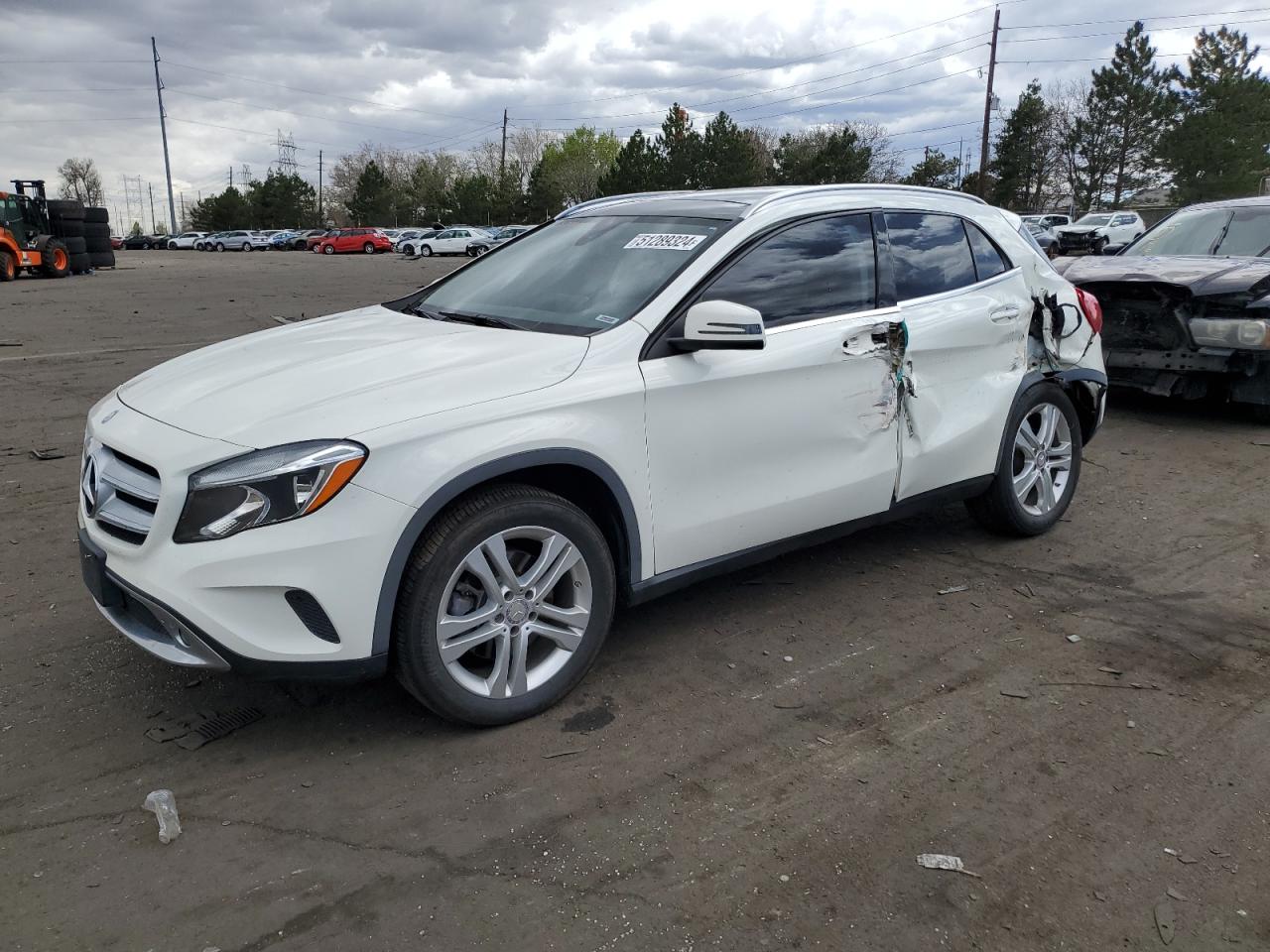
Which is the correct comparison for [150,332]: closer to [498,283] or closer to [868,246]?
[498,283]

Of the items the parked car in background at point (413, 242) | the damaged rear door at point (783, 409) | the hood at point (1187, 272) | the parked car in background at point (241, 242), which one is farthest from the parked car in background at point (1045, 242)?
the parked car in background at point (241, 242)

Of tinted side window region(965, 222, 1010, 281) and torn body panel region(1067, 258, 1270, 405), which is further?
torn body panel region(1067, 258, 1270, 405)

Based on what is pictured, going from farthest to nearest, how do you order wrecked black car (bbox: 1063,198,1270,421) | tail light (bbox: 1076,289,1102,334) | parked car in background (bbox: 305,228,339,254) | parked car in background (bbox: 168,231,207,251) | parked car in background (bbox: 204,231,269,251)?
parked car in background (bbox: 168,231,207,251) < parked car in background (bbox: 204,231,269,251) < parked car in background (bbox: 305,228,339,254) < wrecked black car (bbox: 1063,198,1270,421) < tail light (bbox: 1076,289,1102,334)

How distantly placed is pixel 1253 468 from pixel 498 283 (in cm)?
528

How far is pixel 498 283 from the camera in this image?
4324 millimetres

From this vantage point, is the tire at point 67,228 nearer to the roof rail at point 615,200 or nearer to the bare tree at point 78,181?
the roof rail at point 615,200

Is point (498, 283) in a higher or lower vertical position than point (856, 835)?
higher

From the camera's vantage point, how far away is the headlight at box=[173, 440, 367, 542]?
2832 mm

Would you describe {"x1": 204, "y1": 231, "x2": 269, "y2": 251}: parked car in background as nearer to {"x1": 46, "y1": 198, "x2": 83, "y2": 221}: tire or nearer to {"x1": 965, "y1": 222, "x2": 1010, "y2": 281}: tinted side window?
{"x1": 46, "y1": 198, "x2": 83, "y2": 221}: tire

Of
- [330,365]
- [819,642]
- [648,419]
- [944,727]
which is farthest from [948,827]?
[330,365]

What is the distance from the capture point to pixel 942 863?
2.67m

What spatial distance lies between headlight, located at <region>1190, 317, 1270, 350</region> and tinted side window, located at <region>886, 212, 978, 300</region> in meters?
3.75

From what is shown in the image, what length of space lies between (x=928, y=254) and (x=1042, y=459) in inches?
52.6

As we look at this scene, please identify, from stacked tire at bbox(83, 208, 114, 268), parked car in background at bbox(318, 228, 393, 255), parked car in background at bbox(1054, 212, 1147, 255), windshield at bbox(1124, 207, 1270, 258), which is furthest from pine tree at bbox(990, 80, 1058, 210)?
windshield at bbox(1124, 207, 1270, 258)
